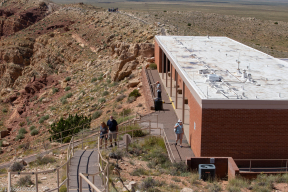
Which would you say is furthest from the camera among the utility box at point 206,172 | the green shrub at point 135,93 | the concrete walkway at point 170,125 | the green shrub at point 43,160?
the green shrub at point 135,93

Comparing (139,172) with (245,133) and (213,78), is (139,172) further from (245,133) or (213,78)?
(213,78)

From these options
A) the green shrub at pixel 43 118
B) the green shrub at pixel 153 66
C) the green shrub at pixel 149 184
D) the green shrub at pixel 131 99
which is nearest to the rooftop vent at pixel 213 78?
the green shrub at pixel 149 184

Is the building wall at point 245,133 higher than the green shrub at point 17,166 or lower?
higher

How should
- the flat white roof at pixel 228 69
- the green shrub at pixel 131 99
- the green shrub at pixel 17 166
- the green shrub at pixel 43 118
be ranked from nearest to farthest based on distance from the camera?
the green shrub at pixel 17 166, the flat white roof at pixel 228 69, the green shrub at pixel 131 99, the green shrub at pixel 43 118

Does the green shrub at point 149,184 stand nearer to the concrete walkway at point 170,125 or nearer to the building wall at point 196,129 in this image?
the concrete walkway at point 170,125

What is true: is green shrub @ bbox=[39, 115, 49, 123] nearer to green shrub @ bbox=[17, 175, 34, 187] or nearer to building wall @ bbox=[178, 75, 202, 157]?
building wall @ bbox=[178, 75, 202, 157]

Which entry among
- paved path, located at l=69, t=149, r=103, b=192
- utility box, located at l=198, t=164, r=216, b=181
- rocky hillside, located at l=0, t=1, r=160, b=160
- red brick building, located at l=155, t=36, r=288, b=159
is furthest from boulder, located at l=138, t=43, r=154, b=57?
utility box, located at l=198, t=164, r=216, b=181

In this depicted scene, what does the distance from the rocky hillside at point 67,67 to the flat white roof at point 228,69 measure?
15.4 ft

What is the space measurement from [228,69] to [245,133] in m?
6.55

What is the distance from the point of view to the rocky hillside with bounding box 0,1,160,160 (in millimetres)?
33562

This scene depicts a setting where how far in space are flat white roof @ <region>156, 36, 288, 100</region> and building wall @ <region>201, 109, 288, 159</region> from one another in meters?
0.70

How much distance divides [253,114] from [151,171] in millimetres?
5084

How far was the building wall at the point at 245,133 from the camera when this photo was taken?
15734 mm

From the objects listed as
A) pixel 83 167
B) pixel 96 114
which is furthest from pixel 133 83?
pixel 83 167
